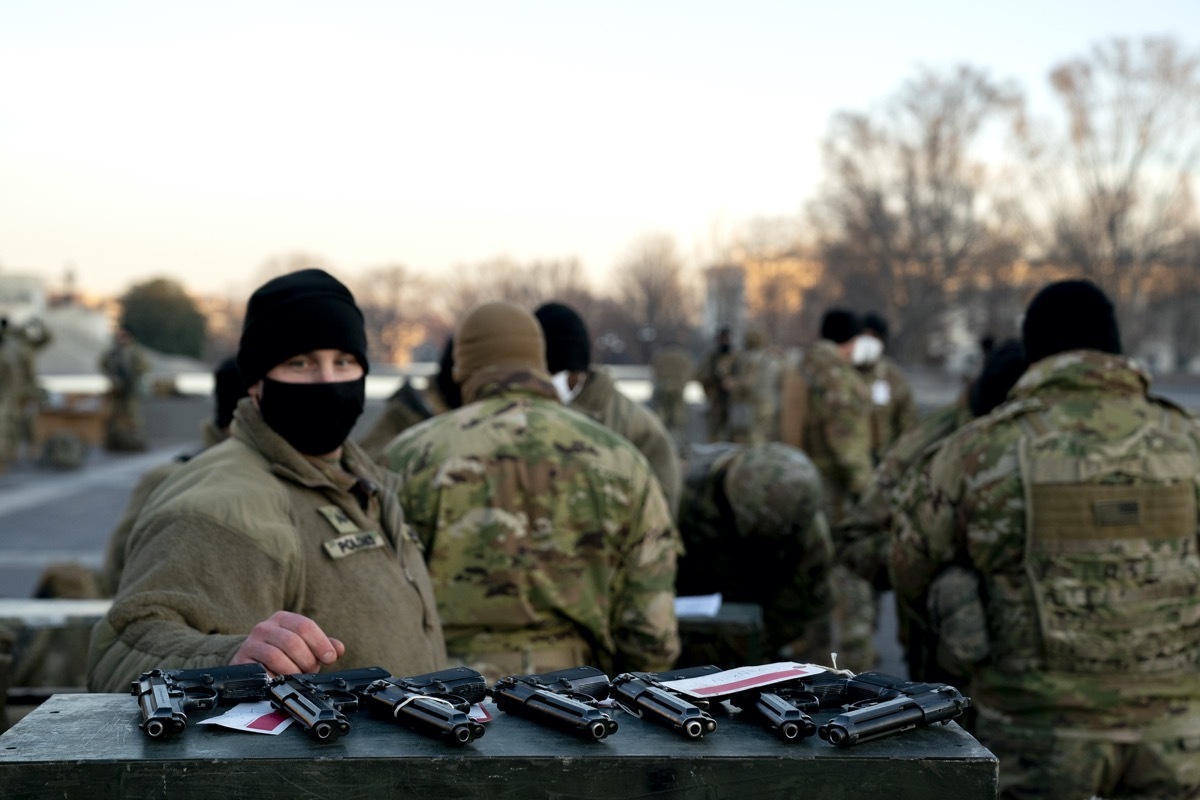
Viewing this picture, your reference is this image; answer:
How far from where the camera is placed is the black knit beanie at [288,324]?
9.28 feet

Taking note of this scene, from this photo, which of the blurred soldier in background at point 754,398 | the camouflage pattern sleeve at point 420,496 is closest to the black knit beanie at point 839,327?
the camouflage pattern sleeve at point 420,496

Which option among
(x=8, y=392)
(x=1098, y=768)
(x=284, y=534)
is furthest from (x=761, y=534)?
(x=8, y=392)

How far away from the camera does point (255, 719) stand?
178cm

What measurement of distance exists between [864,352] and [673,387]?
412 inches

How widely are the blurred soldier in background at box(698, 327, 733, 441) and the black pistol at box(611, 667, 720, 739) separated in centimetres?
1657

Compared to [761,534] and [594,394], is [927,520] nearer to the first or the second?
[761,534]

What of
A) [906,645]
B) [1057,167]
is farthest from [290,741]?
[1057,167]

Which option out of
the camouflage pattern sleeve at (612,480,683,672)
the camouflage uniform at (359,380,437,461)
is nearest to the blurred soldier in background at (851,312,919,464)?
the camouflage uniform at (359,380,437,461)

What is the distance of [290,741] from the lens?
5.61 ft

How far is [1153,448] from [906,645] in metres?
1.56

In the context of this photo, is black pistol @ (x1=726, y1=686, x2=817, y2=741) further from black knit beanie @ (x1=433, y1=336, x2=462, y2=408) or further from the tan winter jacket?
black knit beanie @ (x1=433, y1=336, x2=462, y2=408)

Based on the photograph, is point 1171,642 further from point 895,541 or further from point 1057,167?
point 1057,167

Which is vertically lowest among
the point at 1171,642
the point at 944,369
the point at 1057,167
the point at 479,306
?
the point at 944,369

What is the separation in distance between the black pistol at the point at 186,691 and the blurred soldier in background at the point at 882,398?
8052mm
